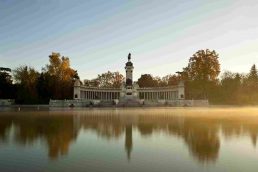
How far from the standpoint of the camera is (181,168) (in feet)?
33.4

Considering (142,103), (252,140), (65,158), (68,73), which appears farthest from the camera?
(68,73)

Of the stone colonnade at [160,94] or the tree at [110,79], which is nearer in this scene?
the stone colonnade at [160,94]

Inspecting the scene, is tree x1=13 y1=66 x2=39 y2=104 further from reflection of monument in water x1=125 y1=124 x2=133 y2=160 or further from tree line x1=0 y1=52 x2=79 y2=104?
reflection of monument in water x1=125 y1=124 x2=133 y2=160

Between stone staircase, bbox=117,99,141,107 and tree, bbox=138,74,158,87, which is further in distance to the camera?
tree, bbox=138,74,158,87

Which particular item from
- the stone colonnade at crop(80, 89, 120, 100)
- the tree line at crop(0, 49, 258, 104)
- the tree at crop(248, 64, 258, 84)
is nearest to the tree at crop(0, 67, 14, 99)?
the tree line at crop(0, 49, 258, 104)

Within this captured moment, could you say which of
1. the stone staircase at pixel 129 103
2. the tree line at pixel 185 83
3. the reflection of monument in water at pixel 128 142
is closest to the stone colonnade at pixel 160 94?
the tree line at pixel 185 83

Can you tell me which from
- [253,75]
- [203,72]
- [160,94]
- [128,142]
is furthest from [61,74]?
[128,142]

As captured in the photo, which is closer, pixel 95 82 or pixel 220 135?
pixel 220 135

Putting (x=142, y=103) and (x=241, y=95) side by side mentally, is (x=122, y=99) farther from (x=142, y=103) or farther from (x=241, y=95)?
(x=241, y=95)

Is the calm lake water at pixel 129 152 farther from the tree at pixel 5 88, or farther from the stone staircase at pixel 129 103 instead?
the tree at pixel 5 88

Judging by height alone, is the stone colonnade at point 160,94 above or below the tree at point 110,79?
below

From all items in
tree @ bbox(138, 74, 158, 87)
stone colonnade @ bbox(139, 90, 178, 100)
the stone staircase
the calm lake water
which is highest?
tree @ bbox(138, 74, 158, 87)

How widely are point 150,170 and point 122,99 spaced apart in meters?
67.8

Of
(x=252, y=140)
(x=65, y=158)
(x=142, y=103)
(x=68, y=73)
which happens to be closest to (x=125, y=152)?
(x=65, y=158)
